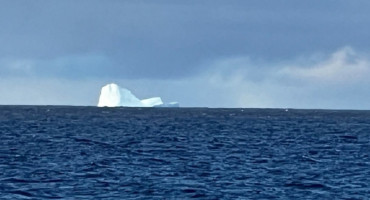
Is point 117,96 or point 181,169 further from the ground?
point 117,96

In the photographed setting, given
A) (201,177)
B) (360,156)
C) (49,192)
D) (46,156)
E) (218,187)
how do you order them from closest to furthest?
1. (49,192)
2. (218,187)
3. (201,177)
4. (46,156)
5. (360,156)

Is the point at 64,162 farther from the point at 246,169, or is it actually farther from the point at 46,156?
the point at 246,169

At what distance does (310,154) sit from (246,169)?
1186 centimetres

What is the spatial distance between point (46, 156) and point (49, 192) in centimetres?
1640

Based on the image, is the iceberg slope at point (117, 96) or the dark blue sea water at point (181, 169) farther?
the iceberg slope at point (117, 96)

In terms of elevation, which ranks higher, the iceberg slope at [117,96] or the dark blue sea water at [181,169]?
the iceberg slope at [117,96]

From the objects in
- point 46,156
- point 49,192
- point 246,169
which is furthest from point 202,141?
point 49,192

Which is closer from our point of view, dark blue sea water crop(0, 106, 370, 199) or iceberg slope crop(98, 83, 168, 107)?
dark blue sea water crop(0, 106, 370, 199)

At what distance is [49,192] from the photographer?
34.0 m

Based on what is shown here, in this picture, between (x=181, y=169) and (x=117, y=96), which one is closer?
(x=181, y=169)

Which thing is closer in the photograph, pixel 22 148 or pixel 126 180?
pixel 126 180

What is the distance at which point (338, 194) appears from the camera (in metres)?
34.9

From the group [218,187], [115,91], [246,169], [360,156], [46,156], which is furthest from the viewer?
[115,91]

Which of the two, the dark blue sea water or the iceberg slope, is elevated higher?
the iceberg slope
